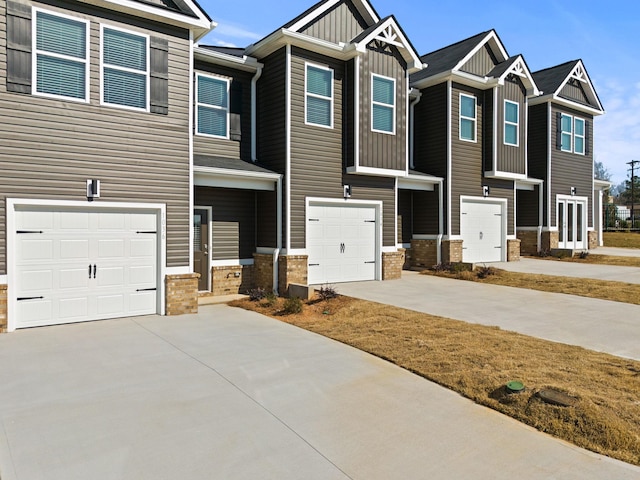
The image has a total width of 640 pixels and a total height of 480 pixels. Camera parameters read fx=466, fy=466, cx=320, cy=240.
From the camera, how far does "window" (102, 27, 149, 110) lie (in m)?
8.96

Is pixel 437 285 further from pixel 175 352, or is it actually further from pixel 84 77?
pixel 84 77

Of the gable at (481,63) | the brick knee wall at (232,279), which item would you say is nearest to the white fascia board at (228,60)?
the brick knee wall at (232,279)

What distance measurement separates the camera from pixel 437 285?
13.4m

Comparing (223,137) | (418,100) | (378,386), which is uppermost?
(418,100)

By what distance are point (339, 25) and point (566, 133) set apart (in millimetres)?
13692

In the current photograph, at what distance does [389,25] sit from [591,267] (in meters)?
11.1

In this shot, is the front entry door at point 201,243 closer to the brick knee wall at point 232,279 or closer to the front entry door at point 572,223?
the brick knee wall at point 232,279

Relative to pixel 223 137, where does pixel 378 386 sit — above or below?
below

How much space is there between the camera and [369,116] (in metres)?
13.1

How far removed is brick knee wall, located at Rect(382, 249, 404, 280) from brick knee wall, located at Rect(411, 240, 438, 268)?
2.75m

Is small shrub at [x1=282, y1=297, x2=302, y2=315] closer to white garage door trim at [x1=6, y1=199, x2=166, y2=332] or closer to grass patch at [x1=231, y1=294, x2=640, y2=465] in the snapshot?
grass patch at [x1=231, y1=294, x2=640, y2=465]

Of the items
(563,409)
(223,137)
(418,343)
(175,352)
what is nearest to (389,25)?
(223,137)

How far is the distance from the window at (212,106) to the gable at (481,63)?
362 inches

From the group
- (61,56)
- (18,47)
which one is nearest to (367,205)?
(61,56)
